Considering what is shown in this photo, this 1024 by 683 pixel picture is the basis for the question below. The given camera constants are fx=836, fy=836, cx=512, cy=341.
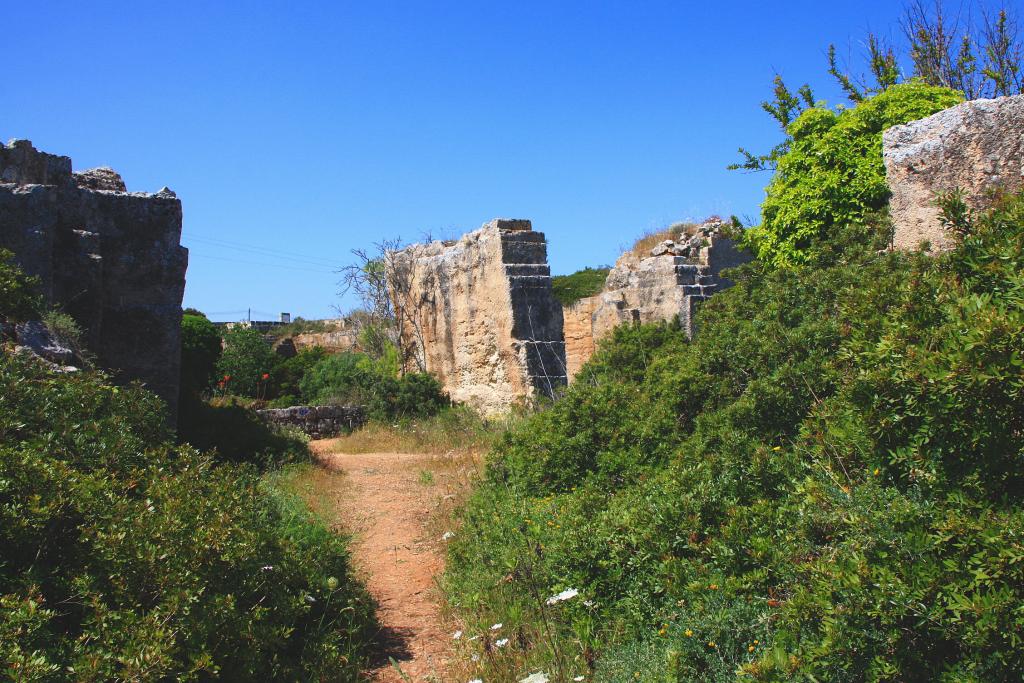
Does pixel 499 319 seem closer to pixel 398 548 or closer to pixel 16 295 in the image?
pixel 398 548

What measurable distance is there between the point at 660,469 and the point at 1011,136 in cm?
342

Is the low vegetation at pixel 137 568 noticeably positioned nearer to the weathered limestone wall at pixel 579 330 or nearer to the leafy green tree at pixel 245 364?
the weathered limestone wall at pixel 579 330

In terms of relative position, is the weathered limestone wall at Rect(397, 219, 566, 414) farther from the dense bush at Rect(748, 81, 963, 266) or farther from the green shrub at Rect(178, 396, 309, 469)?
the dense bush at Rect(748, 81, 963, 266)

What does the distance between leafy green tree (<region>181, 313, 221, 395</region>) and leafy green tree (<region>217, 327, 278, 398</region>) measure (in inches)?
83.8

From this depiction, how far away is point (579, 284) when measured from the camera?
22.5m

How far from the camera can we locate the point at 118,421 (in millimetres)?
5012

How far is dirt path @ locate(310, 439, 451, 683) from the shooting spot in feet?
16.0

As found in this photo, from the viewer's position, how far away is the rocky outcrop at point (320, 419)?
1393cm

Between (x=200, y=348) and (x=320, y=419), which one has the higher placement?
(x=200, y=348)

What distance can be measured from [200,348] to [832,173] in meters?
12.5

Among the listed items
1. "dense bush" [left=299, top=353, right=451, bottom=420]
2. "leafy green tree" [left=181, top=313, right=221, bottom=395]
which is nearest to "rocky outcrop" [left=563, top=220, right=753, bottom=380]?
"dense bush" [left=299, top=353, right=451, bottom=420]

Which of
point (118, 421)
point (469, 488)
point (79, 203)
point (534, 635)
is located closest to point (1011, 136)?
point (534, 635)

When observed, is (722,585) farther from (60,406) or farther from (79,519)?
(60,406)

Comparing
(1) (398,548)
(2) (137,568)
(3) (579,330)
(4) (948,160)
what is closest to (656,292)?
(3) (579,330)
